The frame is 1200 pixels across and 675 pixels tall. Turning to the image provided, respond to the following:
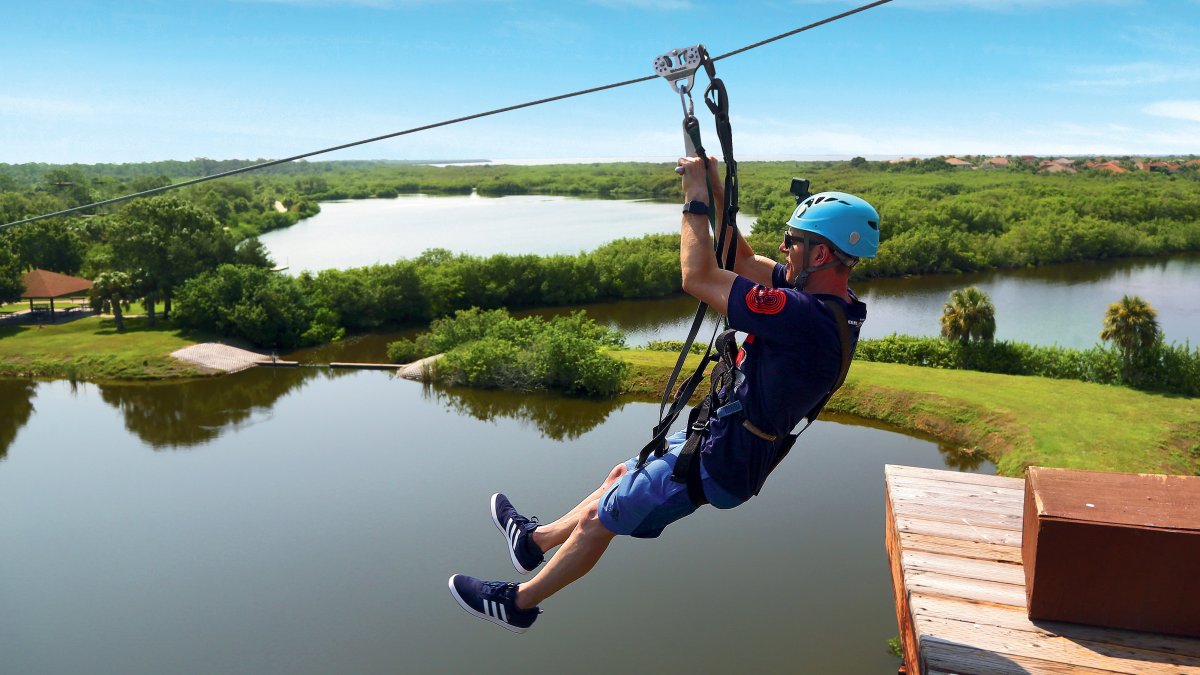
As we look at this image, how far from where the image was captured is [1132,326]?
72.1 feet

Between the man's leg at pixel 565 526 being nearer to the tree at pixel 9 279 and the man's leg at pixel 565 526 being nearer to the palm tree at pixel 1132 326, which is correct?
the palm tree at pixel 1132 326

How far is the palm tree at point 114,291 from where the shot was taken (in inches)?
1298

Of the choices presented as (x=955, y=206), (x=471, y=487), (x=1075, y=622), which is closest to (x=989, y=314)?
(x=471, y=487)

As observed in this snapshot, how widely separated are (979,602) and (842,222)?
2.75 meters

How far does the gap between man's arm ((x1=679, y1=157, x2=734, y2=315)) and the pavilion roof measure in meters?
41.8

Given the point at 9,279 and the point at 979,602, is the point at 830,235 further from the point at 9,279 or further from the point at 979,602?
the point at 9,279

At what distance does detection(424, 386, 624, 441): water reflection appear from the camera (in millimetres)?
23016

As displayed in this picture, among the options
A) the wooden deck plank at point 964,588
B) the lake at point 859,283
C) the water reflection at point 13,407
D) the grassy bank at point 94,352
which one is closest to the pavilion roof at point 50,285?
the grassy bank at point 94,352

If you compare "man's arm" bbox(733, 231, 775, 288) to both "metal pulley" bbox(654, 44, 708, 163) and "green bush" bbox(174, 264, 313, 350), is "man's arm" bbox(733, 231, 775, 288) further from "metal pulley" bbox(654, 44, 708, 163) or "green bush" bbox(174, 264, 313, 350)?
"green bush" bbox(174, 264, 313, 350)

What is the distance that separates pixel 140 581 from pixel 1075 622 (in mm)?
15608

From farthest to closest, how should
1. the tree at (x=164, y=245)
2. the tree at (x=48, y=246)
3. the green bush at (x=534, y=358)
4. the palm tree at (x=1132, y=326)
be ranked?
1. the tree at (x=48, y=246)
2. the tree at (x=164, y=245)
3. the green bush at (x=534, y=358)
4. the palm tree at (x=1132, y=326)

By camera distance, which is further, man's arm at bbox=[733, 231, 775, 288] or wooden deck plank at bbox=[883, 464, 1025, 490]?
wooden deck plank at bbox=[883, 464, 1025, 490]

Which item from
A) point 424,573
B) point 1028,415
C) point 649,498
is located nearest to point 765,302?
point 649,498

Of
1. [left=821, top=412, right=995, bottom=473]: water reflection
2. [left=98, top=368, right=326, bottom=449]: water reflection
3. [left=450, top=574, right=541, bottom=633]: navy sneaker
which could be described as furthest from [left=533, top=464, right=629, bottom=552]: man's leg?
[left=98, top=368, right=326, bottom=449]: water reflection
